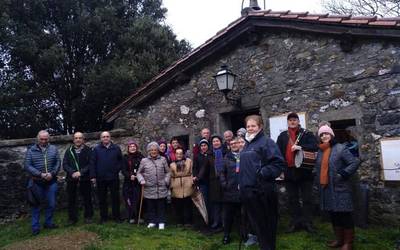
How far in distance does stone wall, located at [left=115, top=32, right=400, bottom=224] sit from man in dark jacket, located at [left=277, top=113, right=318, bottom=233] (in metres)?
1.14

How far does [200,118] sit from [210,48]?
1.55 m

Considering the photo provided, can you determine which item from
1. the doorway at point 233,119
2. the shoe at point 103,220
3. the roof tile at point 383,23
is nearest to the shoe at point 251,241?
the shoe at point 103,220

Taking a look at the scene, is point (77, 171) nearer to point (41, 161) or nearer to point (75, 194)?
point (75, 194)

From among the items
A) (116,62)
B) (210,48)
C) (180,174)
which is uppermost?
(116,62)

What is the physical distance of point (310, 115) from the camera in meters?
6.79

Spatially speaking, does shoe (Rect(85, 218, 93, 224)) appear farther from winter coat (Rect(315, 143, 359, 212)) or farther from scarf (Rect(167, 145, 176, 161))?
winter coat (Rect(315, 143, 359, 212))

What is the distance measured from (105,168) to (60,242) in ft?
5.13

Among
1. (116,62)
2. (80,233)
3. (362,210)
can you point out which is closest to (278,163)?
(362,210)

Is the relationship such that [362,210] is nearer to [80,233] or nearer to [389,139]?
[389,139]

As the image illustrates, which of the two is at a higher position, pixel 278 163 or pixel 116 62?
pixel 116 62

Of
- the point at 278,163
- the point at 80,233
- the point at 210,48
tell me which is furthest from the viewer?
the point at 210,48

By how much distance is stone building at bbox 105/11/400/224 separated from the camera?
19.7 ft

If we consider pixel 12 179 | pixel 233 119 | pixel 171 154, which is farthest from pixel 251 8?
pixel 12 179

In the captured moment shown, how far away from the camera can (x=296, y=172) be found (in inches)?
220
